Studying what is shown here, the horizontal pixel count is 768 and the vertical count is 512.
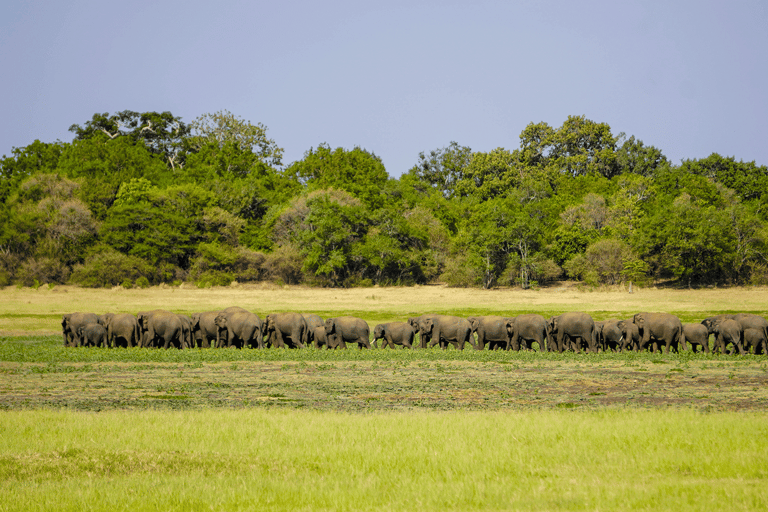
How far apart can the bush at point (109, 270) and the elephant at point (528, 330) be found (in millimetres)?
47980

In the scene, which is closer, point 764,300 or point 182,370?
point 182,370

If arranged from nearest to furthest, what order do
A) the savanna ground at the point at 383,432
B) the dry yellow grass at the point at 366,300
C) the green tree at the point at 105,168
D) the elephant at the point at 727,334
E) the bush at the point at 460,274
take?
the savanna ground at the point at 383,432, the elephant at the point at 727,334, the dry yellow grass at the point at 366,300, the bush at the point at 460,274, the green tree at the point at 105,168

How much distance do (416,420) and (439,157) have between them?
103423mm

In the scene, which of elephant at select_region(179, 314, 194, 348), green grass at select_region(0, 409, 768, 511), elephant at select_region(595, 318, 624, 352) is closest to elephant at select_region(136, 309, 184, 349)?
elephant at select_region(179, 314, 194, 348)

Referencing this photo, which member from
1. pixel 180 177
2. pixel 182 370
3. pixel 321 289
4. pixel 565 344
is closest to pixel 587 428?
pixel 182 370

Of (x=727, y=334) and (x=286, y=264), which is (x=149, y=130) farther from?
(x=727, y=334)

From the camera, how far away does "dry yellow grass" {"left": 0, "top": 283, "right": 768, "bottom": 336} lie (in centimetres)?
5281

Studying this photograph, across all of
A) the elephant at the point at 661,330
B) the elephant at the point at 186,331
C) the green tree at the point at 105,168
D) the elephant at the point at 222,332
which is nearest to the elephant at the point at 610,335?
the elephant at the point at 661,330

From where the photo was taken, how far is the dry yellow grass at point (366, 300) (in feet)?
173

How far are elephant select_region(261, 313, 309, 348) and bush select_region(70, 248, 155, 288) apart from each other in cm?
4006

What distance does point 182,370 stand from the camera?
2612 cm

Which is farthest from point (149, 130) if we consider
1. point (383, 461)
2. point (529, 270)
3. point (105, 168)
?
point (383, 461)

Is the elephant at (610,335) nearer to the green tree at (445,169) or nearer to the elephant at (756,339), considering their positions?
the elephant at (756,339)

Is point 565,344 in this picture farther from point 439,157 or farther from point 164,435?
point 439,157
